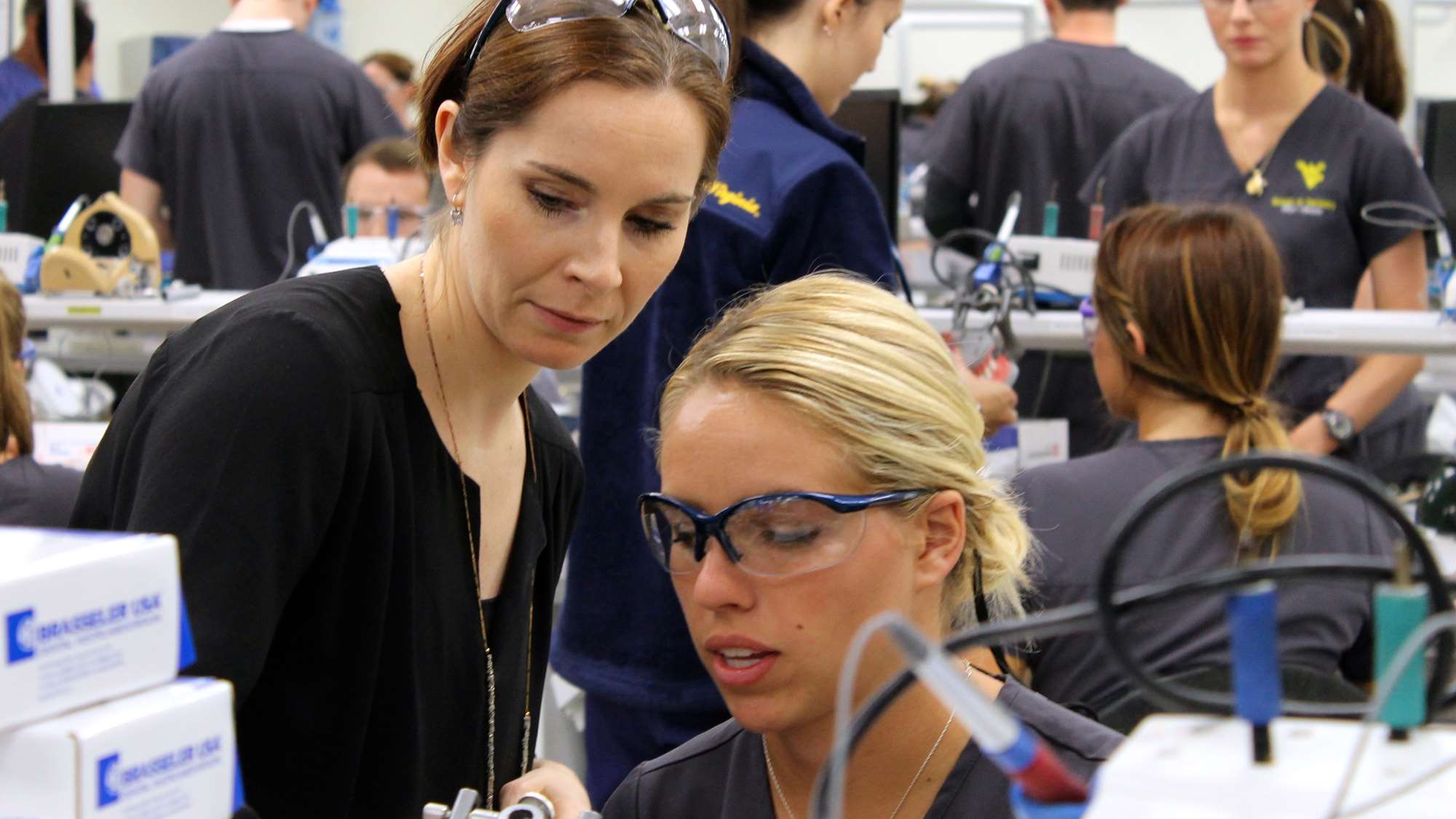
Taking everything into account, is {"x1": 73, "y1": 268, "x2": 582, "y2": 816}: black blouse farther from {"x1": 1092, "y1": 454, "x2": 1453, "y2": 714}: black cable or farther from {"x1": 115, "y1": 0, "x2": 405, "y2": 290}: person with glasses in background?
{"x1": 115, "y1": 0, "x2": 405, "y2": 290}: person with glasses in background

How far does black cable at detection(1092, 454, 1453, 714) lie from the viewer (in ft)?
1.65

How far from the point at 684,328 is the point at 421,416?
66cm

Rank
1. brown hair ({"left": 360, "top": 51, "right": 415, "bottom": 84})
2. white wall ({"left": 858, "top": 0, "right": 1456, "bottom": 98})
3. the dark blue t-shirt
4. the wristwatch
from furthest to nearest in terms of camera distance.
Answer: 1. white wall ({"left": 858, "top": 0, "right": 1456, "bottom": 98})
2. brown hair ({"left": 360, "top": 51, "right": 415, "bottom": 84})
3. the dark blue t-shirt
4. the wristwatch

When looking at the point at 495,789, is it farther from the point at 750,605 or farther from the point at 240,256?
the point at 240,256

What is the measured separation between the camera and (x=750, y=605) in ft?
3.46

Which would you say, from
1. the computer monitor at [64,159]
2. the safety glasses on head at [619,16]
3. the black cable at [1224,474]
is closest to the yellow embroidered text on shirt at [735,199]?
the safety glasses on head at [619,16]

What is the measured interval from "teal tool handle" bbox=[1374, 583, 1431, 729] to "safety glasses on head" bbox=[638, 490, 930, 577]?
1.82 ft

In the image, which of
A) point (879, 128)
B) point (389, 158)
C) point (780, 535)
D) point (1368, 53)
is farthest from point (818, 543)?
point (1368, 53)

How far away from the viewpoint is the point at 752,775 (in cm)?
121

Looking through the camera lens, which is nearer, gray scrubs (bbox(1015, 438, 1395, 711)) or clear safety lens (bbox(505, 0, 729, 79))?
clear safety lens (bbox(505, 0, 729, 79))

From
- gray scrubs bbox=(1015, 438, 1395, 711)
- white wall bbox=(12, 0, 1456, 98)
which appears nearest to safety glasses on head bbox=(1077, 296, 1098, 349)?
gray scrubs bbox=(1015, 438, 1395, 711)

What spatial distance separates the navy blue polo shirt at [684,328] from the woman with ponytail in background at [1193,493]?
1.24 ft

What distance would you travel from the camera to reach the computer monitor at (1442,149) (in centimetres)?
373

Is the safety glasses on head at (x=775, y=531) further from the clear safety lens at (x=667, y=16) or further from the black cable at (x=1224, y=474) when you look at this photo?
the black cable at (x=1224, y=474)
